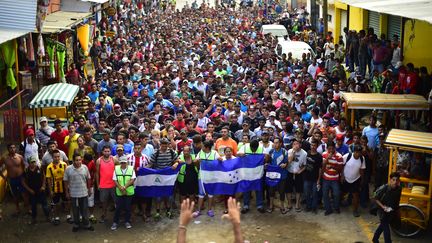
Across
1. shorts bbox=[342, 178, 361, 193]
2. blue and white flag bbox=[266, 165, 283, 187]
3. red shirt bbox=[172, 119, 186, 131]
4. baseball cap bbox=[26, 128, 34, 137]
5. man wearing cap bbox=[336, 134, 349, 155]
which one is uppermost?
baseball cap bbox=[26, 128, 34, 137]

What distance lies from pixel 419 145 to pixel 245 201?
11.5 ft

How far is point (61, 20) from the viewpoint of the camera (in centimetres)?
1939

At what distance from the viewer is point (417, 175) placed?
420 inches

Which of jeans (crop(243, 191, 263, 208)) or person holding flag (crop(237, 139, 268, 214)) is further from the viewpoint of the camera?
jeans (crop(243, 191, 263, 208))

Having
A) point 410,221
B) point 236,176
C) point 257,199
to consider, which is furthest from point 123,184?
point 410,221

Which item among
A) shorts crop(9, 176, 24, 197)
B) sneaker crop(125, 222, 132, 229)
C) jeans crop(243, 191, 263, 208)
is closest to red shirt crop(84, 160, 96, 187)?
sneaker crop(125, 222, 132, 229)

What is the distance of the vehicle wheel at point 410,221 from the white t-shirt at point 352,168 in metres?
1.33

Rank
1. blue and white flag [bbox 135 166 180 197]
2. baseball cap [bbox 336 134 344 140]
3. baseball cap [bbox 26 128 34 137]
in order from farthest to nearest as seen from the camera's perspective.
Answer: baseball cap [bbox 26 128 34 137], baseball cap [bbox 336 134 344 140], blue and white flag [bbox 135 166 180 197]

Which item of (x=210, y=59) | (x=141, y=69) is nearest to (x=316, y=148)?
(x=141, y=69)

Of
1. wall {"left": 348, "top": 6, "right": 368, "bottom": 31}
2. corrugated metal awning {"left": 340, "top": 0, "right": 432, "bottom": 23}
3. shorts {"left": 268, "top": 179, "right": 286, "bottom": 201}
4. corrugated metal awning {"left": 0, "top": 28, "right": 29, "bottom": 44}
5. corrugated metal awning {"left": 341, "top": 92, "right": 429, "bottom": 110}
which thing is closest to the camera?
shorts {"left": 268, "top": 179, "right": 286, "bottom": 201}

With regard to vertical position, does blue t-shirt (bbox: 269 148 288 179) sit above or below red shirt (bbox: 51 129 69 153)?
below

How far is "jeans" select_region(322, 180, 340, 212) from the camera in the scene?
11.5 metres

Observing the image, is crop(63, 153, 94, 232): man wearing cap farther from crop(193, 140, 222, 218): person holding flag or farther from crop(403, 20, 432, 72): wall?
crop(403, 20, 432, 72): wall

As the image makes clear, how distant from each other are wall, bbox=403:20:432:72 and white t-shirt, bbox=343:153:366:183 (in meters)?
7.39
